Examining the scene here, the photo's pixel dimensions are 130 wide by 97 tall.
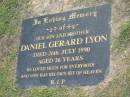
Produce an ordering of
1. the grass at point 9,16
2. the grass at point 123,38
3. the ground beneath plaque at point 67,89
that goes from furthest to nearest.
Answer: the grass at point 9,16 < the grass at point 123,38 < the ground beneath plaque at point 67,89

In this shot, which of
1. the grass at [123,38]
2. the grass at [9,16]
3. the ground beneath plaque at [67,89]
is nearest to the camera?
the ground beneath plaque at [67,89]

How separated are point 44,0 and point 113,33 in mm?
1393

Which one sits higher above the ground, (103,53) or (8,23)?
(8,23)

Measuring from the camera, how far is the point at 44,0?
246 inches

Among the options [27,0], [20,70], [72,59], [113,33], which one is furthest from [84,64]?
[27,0]

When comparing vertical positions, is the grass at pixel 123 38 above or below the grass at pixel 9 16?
below

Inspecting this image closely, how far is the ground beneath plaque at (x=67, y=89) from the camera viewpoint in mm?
5133

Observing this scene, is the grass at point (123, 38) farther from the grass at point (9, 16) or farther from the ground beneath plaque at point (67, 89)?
the grass at point (9, 16)

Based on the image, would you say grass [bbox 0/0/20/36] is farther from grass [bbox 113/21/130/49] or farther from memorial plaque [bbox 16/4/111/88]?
grass [bbox 113/21/130/49]

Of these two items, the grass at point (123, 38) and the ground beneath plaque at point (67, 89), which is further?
the grass at point (123, 38)

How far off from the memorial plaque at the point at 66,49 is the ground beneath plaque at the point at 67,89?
0.29ft

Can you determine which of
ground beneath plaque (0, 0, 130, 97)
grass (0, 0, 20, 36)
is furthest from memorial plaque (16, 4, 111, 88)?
grass (0, 0, 20, 36)

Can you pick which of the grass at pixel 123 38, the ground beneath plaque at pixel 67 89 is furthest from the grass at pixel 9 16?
the grass at pixel 123 38

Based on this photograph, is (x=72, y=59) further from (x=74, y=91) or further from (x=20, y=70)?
(x=20, y=70)
